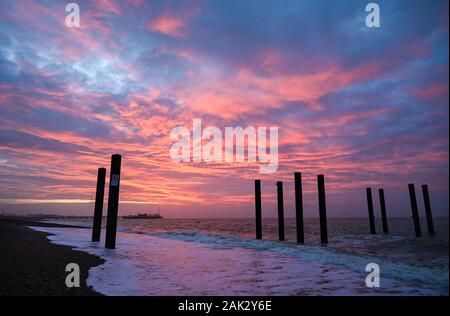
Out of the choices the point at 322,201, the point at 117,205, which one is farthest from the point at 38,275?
the point at 322,201

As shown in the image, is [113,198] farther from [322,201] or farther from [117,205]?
[322,201]

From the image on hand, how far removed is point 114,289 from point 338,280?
469 cm

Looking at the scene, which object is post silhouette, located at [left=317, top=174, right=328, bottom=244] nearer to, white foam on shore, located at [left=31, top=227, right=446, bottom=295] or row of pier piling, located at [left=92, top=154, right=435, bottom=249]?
row of pier piling, located at [left=92, top=154, right=435, bottom=249]

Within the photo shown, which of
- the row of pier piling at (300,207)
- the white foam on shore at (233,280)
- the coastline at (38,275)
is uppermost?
the row of pier piling at (300,207)

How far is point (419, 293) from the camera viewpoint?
17.8 feet

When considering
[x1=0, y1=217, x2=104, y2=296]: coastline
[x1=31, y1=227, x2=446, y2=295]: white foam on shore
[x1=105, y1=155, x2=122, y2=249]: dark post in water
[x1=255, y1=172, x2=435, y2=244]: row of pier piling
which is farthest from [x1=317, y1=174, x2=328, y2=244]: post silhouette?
[x1=0, y1=217, x2=104, y2=296]: coastline

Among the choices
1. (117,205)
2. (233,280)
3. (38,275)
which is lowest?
(233,280)

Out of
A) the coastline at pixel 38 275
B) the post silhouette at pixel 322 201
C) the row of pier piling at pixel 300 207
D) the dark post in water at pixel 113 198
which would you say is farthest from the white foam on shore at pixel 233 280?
the post silhouette at pixel 322 201

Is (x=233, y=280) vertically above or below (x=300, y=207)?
below

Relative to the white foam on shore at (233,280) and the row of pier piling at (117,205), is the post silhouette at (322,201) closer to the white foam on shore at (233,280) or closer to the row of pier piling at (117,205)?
the row of pier piling at (117,205)

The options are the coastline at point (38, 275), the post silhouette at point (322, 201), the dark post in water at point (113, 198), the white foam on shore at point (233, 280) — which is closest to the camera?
the coastline at point (38, 275)

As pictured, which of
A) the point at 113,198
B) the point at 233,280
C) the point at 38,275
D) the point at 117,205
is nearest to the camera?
the point at 38,275

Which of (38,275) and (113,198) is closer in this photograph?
(38,275)
